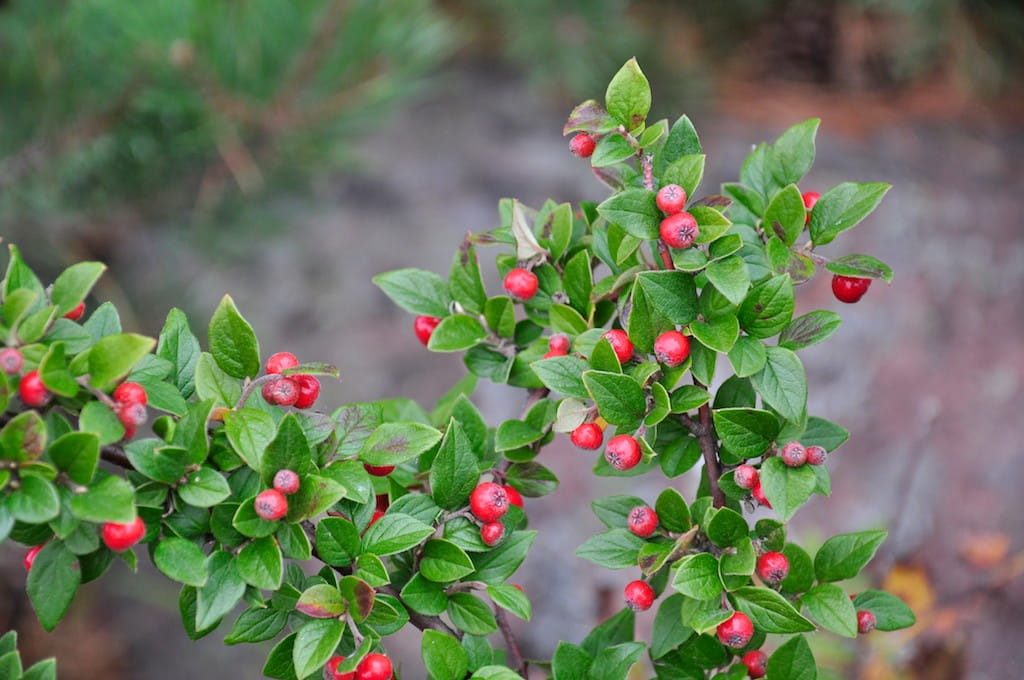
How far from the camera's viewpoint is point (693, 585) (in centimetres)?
79

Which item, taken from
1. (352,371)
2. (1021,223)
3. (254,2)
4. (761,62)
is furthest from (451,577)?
(761,62)

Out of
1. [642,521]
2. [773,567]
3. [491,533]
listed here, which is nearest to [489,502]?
[491,533]

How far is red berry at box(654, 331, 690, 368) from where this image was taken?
795 millimetres

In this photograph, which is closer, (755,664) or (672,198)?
(672,198)

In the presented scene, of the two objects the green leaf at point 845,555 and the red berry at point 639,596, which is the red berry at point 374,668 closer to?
the red berry at point 639,596

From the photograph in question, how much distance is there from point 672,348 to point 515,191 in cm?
193

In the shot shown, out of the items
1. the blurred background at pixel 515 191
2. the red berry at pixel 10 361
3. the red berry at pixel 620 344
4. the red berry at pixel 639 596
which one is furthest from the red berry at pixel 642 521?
the blurred background at pixel 515 191

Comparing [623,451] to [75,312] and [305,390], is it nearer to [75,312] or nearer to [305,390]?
[305,390]

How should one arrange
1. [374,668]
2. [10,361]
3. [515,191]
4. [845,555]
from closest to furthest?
[10,361] < [374,668] < [845,555] < [515,191]

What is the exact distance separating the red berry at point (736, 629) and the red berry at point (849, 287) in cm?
31

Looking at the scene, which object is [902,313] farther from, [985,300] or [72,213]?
[72,213]

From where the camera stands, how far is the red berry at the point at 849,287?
86 cm

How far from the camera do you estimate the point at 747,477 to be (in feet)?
2.67


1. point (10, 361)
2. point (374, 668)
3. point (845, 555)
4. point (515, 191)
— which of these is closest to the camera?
point (10, 361)
